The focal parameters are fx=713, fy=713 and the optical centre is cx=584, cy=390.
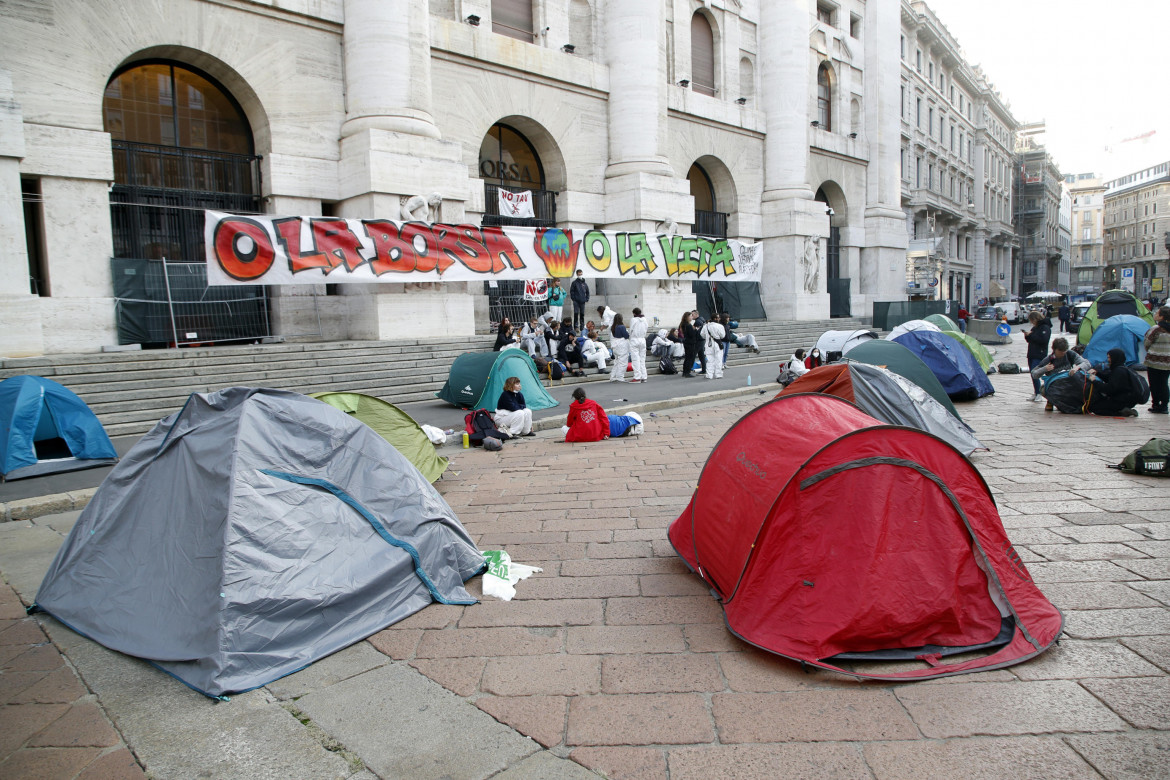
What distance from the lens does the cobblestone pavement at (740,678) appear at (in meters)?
3.07

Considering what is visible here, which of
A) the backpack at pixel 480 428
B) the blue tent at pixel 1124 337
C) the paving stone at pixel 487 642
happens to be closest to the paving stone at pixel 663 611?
the paving stone at pixel 487 642

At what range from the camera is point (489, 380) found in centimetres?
1238

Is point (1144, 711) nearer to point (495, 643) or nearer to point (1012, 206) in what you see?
point (495, 643)

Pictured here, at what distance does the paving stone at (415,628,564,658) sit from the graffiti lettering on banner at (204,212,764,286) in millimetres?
11796

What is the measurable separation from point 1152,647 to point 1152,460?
185 inches

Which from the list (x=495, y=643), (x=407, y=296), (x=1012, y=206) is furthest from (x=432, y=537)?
(x=1012, y=206)

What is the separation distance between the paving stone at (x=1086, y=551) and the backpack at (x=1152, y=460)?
2.77 m

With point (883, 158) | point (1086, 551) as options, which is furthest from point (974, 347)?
point (883, 158)

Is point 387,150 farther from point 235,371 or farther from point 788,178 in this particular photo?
point 788,178

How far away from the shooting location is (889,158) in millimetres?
34312

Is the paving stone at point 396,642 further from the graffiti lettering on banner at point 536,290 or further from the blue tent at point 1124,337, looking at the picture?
the graffiti lettering on banner at point 536,290

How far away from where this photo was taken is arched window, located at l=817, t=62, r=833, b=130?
106ft

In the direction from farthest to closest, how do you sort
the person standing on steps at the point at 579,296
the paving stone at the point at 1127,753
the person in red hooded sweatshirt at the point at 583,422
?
the person standing on steps at the point at 579,296
the person in red hooded sweatshirt at the point at 583,422
the paving stone at the point at 1127,753

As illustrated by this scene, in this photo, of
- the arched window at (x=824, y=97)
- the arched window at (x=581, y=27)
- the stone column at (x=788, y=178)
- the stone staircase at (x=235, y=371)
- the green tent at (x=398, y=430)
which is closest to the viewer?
the green tent at (x=398, y=430)
